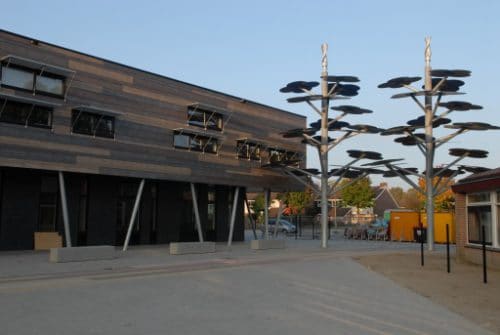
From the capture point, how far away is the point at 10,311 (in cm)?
879

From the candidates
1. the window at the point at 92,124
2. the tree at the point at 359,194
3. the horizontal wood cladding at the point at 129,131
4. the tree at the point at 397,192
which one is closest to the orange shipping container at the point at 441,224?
the horizontal wood cladding at the point at 129,131

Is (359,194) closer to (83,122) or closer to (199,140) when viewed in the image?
(199,140)

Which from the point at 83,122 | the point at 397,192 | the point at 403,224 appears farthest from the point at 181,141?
the point at 397,192

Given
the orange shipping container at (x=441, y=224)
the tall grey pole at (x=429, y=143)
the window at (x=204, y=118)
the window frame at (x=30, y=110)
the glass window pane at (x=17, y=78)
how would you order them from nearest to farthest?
1. the window frame at (x=30, y=110)
2. the glass window pane at (x=17, y=78)
3. the window at (x=204, y=118)
4. the tall grey pole at (x=429, y=143)
5. the orange shipping container at (x=441, y=224)

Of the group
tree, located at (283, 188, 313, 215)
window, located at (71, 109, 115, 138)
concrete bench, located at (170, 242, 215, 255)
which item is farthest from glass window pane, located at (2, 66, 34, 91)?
tree, located at (283, 188, 313, 215)

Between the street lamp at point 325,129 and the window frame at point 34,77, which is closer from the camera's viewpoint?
the window frame at point 34,77

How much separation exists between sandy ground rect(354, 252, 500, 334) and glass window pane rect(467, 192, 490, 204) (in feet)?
7.96

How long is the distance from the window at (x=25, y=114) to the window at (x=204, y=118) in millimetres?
7892

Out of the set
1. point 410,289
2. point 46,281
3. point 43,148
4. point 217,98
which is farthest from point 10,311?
point 217,98

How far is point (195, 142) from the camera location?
26656 millimetres

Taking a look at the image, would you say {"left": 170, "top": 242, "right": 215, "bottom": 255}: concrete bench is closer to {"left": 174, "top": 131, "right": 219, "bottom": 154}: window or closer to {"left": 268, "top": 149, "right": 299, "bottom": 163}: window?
{"left": 174, "top": 131, "right": 219, "bottom": 154}: window

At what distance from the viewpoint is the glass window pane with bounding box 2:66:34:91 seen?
19203 millimetres

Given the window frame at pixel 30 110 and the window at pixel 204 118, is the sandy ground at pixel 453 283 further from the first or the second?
the window frame at pixel 30 110

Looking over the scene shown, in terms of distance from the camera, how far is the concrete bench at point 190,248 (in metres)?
21.9
